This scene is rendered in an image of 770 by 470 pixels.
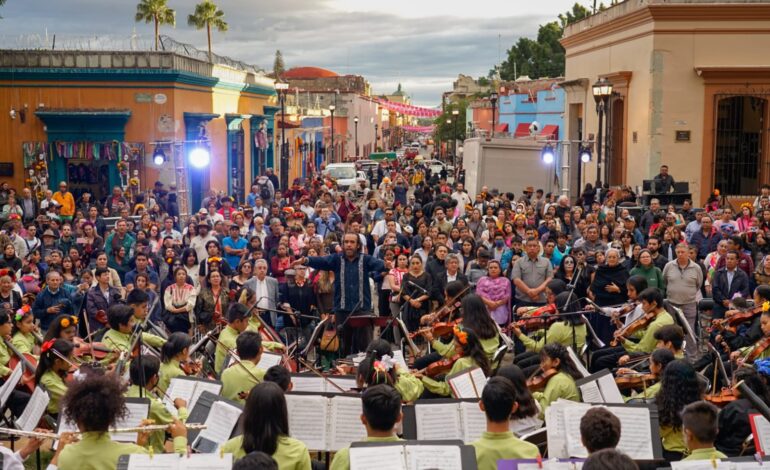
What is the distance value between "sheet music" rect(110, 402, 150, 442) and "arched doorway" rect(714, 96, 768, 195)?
21339mm

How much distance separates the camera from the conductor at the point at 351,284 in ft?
41.0

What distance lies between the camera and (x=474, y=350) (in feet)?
30.6

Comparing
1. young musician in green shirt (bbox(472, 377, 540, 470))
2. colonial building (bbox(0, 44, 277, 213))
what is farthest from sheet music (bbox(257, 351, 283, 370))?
colonial building (bbox(0, 44, 277, 213))

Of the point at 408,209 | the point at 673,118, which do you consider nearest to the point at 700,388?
the point at 408,209

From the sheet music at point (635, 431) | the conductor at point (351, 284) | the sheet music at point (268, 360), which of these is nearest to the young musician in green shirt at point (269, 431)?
the sheet music at point (635, 431)

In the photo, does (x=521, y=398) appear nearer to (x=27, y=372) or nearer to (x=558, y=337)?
(x=558, y=337)

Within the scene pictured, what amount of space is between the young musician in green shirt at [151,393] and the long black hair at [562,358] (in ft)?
10.0

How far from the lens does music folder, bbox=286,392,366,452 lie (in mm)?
7277

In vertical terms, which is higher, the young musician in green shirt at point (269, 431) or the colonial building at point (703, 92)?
the colonial building at point (703, 92)

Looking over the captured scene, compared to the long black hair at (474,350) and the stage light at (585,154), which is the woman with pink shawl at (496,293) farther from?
the stage light at (585,154)

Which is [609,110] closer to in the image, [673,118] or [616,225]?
[673,118]

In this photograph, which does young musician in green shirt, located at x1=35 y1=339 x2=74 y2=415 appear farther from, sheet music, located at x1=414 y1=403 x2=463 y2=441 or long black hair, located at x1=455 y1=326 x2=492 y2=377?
long black hair, located at x1=455 y1=326 x2=492 y2=377

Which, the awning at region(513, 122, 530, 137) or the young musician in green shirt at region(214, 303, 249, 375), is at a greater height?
the awning at region(513, 122, 530, 137)

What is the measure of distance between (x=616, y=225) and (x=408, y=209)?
15.0ft
